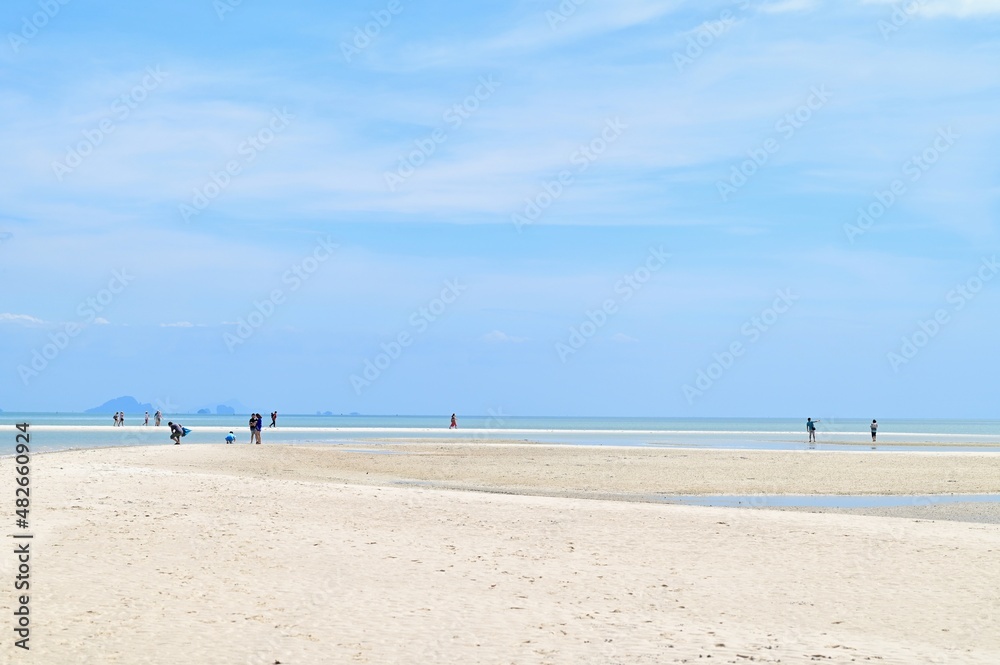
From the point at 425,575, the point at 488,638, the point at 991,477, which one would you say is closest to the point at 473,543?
the point at 425,575

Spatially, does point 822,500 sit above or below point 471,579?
below

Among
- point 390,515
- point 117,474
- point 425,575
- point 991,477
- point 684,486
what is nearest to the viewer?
point 425,575

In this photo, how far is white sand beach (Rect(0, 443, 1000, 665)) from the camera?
10781 millimetres

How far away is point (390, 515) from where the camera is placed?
67.9 feet

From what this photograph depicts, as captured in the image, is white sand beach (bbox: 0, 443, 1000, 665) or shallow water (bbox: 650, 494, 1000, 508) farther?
shallow water (bbox: 650, 494, 1000, 508)

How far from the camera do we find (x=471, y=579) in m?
14.6

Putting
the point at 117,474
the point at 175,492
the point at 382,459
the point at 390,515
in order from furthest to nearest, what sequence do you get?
the point at 382,459, the point at 117,474, the point at 175,492, the point at 390,515

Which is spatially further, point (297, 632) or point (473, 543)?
point (473, 543)

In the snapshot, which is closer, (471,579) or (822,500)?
(471,579)

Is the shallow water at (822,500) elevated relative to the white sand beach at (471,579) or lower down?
lower down

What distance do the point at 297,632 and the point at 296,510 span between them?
980 cm

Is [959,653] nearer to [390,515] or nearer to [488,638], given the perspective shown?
[488,638]

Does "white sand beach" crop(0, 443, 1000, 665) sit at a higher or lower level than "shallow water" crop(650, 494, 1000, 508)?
higher

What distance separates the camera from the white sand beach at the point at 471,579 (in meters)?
10.8
